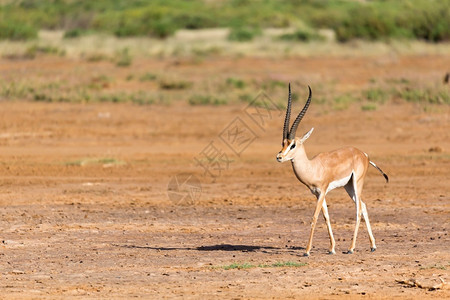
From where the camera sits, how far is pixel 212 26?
5788 cm

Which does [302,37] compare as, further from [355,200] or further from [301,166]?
[301,166]

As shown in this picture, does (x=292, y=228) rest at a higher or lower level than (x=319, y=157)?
lower

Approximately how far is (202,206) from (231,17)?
49732mm

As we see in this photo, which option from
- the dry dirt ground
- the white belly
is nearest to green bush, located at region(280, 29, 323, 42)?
the dry dirt ground

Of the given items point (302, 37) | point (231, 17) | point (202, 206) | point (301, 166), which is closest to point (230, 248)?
point (301, 166)

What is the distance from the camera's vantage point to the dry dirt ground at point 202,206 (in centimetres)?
846

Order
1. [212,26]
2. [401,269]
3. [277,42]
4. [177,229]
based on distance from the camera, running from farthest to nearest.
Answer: [212,26], [277,42], [177,229], [401,269]

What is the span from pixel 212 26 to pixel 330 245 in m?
48.9

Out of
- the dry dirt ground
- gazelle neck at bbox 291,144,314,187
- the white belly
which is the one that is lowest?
the dry dirt ground

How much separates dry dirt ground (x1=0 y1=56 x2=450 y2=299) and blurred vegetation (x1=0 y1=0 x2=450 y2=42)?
564 inches

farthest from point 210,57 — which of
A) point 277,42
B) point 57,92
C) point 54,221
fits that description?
point 54,221

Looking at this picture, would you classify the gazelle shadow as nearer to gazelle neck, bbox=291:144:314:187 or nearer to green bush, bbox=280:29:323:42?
gazelle neck, bbox=291:144:314:187

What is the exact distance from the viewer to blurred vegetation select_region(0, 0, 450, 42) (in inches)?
1622

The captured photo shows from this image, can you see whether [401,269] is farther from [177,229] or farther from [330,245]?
[177,229]
